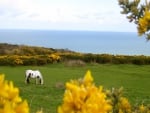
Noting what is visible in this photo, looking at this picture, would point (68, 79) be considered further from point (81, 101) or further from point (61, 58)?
point (81, 101)

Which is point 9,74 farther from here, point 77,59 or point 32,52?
point 32,52

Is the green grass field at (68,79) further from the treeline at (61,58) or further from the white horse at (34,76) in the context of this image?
the treeline at (61,58)

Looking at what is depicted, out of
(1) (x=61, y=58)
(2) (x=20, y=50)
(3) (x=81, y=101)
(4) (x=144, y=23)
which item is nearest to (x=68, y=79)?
(1) (x=61, y=58)

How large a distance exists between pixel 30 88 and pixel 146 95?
4.69 meters

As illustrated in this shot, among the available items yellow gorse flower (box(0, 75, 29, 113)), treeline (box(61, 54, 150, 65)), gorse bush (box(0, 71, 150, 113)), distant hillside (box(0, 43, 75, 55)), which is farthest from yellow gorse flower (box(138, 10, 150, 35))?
distant hillside (box(0, 43, 75, 55))

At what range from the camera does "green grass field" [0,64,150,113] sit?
16025 mm

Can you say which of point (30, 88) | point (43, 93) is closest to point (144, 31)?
point (43, 93)

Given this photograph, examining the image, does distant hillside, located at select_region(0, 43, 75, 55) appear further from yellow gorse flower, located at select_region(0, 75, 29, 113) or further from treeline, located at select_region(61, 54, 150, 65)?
yellow gorse flower, located at select_region(0, 75, 29, 113)

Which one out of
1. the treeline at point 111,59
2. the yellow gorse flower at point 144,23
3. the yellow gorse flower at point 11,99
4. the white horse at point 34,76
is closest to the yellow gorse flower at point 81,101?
the yellow gorse flower at point 11,99

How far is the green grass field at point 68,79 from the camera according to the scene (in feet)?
52.6

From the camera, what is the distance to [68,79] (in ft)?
72.1

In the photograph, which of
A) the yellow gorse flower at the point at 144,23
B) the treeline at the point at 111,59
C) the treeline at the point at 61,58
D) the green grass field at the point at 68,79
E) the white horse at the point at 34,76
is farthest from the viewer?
the treeline at the point at 111,59

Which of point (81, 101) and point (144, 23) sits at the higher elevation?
point (144, 23)

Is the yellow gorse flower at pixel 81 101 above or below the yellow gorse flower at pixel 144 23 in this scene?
below
